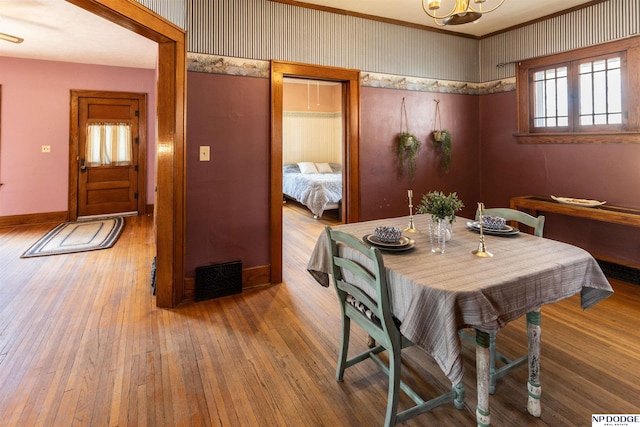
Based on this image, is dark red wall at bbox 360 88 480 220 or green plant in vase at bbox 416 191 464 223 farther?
dark red wall at bbox 360 88 480 220

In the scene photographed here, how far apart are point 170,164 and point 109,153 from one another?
14.1 feet

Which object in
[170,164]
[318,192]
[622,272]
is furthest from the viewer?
[318,192]

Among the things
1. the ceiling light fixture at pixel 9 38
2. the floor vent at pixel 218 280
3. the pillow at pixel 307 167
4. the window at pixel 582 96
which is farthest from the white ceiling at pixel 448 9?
the pillow at pixel 307 167

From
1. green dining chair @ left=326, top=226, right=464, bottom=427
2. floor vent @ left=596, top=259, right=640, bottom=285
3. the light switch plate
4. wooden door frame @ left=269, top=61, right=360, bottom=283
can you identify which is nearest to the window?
floor vent @ left=596, top=259, right=640, bottom=285

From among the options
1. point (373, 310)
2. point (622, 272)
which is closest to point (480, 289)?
point (373, 310)

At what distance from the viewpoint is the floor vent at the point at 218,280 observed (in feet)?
9.91

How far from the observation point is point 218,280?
10.1ft

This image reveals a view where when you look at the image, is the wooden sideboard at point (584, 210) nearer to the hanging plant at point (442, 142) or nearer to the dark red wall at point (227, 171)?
the hanging plant at point (442, 142)

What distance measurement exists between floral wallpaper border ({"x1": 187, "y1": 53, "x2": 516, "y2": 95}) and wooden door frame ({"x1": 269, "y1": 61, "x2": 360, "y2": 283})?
0.14m

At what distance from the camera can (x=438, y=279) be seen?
137cm

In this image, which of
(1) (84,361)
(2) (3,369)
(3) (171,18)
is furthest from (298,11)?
(2) (3,369)

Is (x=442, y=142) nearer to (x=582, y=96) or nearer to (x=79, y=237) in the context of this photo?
(x=582, y=96)

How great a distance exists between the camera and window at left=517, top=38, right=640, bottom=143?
330cm

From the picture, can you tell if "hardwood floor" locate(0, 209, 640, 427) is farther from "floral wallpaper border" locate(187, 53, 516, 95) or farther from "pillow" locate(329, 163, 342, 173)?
"pillow" locate(329, 163, 342, 173)
